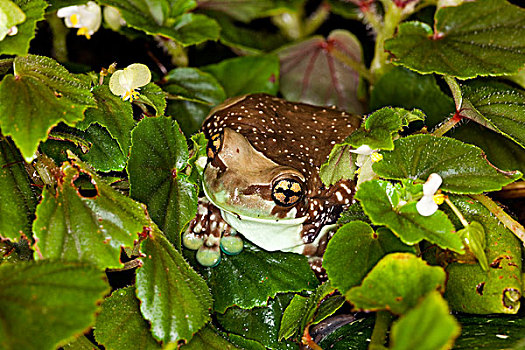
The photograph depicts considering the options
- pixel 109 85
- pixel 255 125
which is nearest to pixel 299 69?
pixel 255 125

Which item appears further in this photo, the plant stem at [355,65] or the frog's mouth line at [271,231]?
the plant stem at [355,65]

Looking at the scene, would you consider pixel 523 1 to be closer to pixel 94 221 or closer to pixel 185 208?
pixel 185 208

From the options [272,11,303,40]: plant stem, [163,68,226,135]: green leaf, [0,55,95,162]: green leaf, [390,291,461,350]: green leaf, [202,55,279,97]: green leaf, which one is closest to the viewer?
[390,291,461,350]: green leaf

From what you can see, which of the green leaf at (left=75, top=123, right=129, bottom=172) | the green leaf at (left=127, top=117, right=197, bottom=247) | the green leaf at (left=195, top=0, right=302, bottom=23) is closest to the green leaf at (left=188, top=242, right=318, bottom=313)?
the green leaf at (left=127, top=117, right=197, bottom=247)

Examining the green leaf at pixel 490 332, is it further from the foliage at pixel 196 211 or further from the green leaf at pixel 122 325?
the green leaf at pixel 122 325

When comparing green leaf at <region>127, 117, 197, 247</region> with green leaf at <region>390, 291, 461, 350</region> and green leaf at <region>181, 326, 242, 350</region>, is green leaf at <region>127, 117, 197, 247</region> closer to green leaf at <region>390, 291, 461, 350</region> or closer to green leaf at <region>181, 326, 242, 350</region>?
green leaf at <region>181, 326, 242, 350</region>

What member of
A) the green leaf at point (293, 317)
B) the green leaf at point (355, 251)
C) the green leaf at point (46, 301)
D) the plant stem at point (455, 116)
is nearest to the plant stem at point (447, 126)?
the plant stem at point (455, 116)

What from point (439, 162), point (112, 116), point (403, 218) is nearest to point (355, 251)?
point (403, 218)
